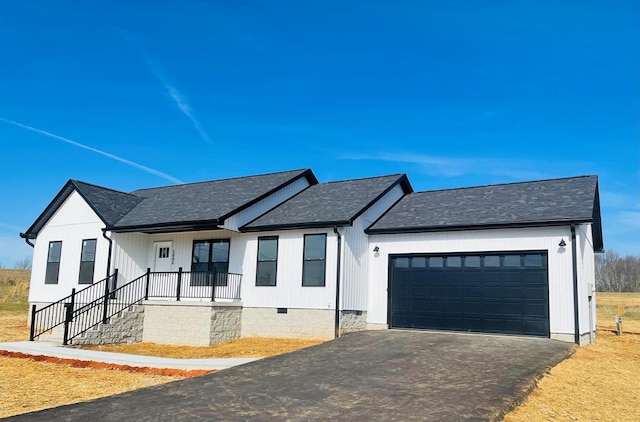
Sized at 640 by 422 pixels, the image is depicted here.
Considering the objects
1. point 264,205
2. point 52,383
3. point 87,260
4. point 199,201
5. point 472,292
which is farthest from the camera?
point 199,201

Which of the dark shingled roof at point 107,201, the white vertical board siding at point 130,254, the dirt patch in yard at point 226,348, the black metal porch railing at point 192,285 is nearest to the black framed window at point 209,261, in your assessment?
the black metal porch railing at point 192,285

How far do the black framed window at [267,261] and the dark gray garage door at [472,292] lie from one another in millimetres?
3957

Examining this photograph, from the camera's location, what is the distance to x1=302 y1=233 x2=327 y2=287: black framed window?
53.8 ft

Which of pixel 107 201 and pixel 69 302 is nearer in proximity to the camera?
pixel 69 302

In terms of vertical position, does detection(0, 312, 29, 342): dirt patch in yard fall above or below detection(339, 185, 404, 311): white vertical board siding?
below

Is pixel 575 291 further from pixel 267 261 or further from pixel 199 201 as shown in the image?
pixel 199 201

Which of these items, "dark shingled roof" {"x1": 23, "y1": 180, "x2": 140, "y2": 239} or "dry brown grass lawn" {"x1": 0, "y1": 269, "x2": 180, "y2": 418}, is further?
"dark shingled roof" {"x1": 23, "y1": 180, "x2": 140, "y2": 239}

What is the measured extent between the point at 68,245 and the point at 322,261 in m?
11.1

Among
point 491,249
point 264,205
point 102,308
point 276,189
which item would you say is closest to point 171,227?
point 264,205

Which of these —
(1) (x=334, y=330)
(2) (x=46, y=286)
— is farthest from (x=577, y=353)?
(2) (x=46, y=286)

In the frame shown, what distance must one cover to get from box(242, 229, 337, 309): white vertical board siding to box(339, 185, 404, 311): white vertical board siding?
0.38 m

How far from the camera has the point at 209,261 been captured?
18781mm

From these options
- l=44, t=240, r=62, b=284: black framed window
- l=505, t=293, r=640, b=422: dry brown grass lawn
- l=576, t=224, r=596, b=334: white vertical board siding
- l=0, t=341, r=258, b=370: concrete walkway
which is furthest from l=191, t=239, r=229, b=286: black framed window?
l=505, t=293, r=640, b=422: dry brown grass lawn

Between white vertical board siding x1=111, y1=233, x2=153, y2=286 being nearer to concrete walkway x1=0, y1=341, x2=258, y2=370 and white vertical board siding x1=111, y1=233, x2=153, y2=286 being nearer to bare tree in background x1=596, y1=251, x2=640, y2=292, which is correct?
concrete walkway x1=0, y1=341, x2=258, y2=370
